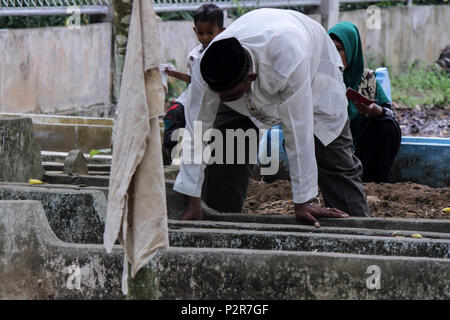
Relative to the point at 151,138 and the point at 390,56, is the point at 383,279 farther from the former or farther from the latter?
the point at 390,56

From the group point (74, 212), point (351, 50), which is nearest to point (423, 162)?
point (351, 50)

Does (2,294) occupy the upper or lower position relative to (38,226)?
lower

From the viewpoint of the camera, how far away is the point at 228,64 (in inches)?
167

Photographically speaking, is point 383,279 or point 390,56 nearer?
point 383,279

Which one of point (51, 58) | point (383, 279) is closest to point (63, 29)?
point (51, 58)

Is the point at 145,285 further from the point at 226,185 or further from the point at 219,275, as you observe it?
the point at 226,185

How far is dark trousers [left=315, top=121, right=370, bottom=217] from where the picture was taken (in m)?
5.12

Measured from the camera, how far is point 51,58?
368 inches

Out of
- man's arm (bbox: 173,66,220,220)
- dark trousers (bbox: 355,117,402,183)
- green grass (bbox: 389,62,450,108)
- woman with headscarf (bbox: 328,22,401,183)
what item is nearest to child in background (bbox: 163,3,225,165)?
woman with headscarf (bbox: 328,22,401,183)

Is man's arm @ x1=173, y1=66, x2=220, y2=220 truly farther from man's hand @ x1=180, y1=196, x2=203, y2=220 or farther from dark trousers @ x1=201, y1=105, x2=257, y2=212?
dark trousers @ x1=201, y1=105, x2=257, y2=212

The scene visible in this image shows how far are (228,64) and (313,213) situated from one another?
1080 millimetres
